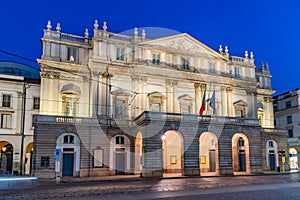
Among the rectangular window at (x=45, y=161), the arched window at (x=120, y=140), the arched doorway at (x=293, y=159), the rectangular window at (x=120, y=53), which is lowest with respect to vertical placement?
the arched doorway at (x=293, y=159)

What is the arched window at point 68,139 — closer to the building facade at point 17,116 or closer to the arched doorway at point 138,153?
the arched doorway at point 138,153

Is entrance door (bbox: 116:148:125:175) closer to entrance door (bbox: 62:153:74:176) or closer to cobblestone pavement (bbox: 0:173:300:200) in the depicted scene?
entrance door (bbox: 62:153:74:176)

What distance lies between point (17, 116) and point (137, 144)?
49.7 feet

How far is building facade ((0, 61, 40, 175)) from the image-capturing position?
34188mm

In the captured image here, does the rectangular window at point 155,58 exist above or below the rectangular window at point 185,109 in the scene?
above

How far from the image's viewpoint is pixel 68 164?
2889 centimetres

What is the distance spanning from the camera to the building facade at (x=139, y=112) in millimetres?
28562

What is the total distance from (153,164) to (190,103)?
11428 millimetres

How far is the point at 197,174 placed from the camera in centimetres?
2900

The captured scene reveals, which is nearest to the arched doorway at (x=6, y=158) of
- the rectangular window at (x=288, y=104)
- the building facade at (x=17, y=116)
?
the building facade at (x=17, y=116)

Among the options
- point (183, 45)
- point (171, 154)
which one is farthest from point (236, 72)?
point (171, 154)

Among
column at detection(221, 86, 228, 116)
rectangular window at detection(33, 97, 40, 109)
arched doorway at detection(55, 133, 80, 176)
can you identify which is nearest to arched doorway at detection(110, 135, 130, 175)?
arched doorway at detection(55, 133, 80, 176)

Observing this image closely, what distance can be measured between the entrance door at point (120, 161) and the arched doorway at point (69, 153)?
4.26 m

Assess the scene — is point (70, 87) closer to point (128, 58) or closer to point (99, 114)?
point (99, 114)
